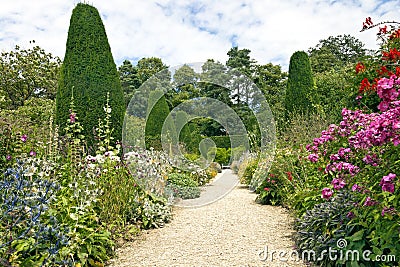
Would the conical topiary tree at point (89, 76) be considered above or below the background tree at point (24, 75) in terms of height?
below

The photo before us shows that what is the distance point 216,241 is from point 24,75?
1757cm

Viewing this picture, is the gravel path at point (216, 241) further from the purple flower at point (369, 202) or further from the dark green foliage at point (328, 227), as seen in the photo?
the purple flower at point (369, 202)

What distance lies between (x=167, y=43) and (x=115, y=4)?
1.36 meters

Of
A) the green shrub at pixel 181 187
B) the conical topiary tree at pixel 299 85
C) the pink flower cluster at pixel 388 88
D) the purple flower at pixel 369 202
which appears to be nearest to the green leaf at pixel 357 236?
the purple flower at pixel 369 202

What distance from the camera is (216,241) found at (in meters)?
3.71

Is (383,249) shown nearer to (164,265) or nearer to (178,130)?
(164,265)

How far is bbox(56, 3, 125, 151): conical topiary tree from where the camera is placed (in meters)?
5.40

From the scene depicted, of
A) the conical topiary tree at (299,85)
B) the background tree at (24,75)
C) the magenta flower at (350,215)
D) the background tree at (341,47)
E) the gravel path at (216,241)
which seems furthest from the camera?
the background tree at (341,47)

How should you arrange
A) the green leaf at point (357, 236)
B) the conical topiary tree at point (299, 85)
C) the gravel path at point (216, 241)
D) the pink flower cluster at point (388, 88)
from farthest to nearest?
the conical topiary tree at point (299, 85)
the gravel path at point (216, 241)
the green leaf at point (357, 236)
the pink flower cluster at point (388, 88)

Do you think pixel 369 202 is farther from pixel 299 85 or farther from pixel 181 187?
pixel 299 85

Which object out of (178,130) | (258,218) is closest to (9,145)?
(258,218)
